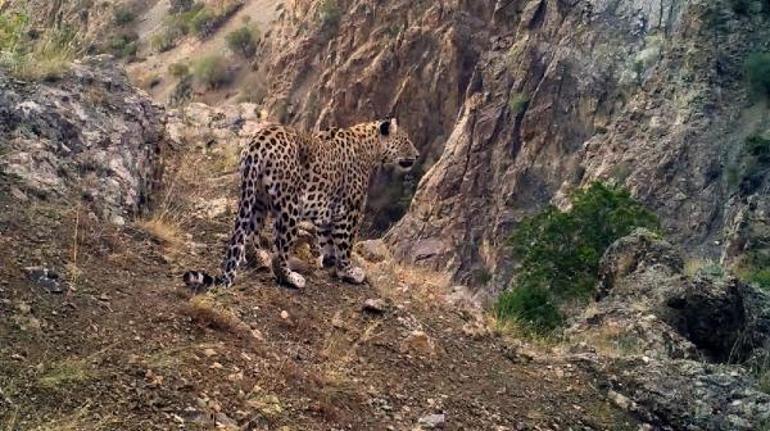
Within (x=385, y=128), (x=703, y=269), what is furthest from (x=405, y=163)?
(x=703, y=269)

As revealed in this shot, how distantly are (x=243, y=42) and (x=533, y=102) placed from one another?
20.8 metres

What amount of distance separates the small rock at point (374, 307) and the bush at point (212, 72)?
142 ft

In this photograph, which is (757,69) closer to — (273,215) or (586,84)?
(586,84)

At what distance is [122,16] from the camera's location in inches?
2430

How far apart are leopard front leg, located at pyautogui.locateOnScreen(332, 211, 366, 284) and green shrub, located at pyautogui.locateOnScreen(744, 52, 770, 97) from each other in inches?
928

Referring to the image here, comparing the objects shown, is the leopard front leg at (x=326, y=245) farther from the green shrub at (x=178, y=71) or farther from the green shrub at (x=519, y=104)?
the green shrub at (x=178, y=71)

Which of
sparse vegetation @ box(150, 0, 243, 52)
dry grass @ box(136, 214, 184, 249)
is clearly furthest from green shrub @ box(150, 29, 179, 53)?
dry grass @ box(136, 214, 184, 249)

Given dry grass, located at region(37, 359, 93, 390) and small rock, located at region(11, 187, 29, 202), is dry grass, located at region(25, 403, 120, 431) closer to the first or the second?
dry grass, located at region(37, 359, 93, 390)

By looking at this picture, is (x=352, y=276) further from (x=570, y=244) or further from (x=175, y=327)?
(x=570, y=244)

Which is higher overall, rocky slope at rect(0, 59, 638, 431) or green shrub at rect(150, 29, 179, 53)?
rocky slope at rect(0, 59, 638, 431)

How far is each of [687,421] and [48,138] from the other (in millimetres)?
6372

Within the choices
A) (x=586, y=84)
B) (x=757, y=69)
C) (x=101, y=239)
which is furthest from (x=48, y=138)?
(x=586, y=84)

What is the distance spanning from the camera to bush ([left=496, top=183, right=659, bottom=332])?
62.9 ft

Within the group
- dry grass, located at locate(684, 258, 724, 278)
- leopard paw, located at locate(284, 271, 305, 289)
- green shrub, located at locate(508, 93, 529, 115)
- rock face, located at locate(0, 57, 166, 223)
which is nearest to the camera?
rock face, located at locate(0, 57, 166, 223)
